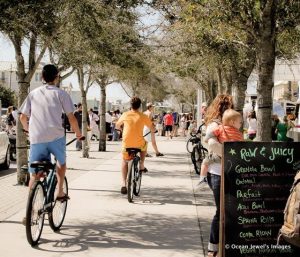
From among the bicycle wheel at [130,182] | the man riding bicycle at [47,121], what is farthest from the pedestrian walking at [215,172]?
the bicycle wheel at [130,182]

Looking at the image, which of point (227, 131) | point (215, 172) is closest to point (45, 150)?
point (215, 172)

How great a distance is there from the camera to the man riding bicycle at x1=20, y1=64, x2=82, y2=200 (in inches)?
255

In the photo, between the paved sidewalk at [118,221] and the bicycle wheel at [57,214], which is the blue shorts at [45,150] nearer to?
the bicycle wheel at [57,214]

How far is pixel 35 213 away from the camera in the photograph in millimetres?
6211

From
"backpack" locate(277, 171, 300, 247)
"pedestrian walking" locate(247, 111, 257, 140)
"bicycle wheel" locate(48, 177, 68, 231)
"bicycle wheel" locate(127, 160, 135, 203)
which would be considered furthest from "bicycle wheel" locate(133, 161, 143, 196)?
"pedestrian walking" locate(247, 111, 257, 140)

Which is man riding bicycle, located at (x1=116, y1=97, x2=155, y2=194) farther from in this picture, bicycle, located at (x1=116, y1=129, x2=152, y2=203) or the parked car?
the parked car

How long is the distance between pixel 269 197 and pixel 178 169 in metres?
9.97

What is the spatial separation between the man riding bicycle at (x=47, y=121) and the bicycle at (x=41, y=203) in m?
0.12

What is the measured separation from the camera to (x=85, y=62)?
14547 millimetres

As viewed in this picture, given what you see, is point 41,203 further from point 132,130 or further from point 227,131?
point 132,130

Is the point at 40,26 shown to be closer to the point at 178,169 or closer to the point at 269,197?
the point at 269,197

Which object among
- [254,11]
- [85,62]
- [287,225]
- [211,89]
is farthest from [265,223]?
[211,89]

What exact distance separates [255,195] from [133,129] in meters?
4.56

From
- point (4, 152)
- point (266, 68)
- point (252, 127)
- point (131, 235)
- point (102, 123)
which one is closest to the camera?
point (131, 235)
